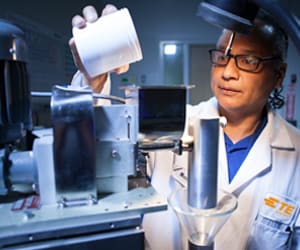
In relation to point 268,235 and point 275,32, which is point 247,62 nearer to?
point 275,32

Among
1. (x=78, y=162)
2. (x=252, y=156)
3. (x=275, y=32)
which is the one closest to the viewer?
(x=78, y=162)

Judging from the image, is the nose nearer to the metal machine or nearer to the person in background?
the person in background

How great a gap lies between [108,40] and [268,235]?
0.76 metres

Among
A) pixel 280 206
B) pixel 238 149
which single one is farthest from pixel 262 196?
pixel 238 149

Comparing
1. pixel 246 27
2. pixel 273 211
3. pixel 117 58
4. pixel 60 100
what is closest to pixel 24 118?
pixel 60 100

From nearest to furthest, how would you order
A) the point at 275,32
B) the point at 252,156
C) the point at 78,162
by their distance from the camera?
the point at 78,162 → the point at 275,32 → the point at 252,156

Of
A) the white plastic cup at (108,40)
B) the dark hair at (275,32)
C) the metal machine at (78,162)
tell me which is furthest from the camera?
the dark hair at (275,32)

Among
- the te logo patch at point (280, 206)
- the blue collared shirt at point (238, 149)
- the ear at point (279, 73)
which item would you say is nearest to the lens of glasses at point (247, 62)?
the ear at point (279, 73)

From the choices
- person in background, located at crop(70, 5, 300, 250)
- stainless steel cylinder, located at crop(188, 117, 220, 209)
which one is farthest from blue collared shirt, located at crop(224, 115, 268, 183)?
stainless steel cylinder, located at crop(188, 117, 220, 209)

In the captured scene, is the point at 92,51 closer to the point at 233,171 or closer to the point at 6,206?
the point at 6,206

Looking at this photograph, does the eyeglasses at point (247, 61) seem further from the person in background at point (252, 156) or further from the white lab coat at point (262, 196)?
the white lab coat at point (262, 196)

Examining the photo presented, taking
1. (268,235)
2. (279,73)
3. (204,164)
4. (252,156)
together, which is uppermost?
(279,73)

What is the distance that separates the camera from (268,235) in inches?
33.2

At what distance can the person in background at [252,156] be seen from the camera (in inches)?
30.5
